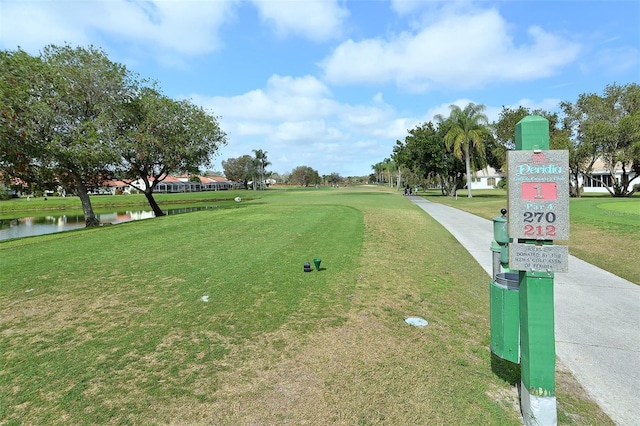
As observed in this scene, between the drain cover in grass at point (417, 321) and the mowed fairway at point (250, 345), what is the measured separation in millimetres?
87

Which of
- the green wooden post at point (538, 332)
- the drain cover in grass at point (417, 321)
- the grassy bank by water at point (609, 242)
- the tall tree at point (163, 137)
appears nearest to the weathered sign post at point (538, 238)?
the green wooden post at point (538, 332)

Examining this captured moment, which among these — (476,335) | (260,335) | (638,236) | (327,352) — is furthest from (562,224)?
(638,236)

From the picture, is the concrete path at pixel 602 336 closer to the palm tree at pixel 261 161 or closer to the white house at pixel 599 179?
the white house at pixel 599 179

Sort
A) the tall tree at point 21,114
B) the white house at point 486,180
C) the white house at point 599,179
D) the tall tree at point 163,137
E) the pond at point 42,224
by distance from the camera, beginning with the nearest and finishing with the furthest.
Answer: the tall tree at point 21,114, the pond at point 42,224, the tall tree at point 163,137, the white house at point 599,179, the white house at point 486,180

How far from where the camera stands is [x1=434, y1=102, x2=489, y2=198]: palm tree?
133ft

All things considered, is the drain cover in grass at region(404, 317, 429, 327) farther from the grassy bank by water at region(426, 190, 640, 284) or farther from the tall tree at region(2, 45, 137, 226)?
the tall tree at region(2, 45, 137, 226)

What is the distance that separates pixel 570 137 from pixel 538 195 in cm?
5029

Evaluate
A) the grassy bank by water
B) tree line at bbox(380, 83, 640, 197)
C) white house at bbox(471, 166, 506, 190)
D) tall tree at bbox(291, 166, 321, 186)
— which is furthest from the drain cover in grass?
tall tree at bbox(291, 166, 321, 186)

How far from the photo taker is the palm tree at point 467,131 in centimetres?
4047

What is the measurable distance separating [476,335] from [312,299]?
2.70 m

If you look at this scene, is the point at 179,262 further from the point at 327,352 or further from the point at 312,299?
the point at 327,352

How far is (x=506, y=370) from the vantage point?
3.96 meters

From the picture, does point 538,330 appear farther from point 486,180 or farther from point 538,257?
point 486,180

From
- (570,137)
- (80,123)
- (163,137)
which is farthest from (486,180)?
(80,123)
